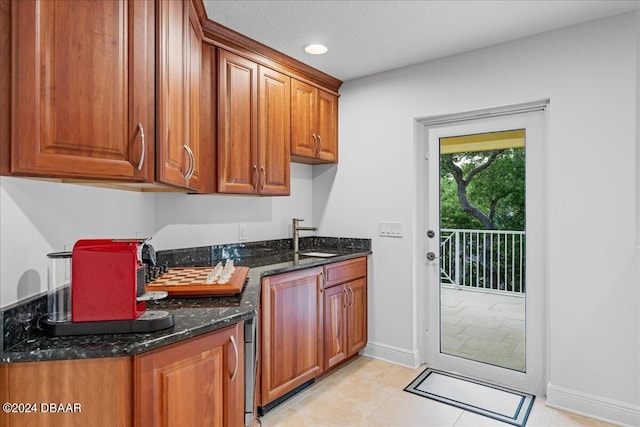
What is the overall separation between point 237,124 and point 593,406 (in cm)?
286

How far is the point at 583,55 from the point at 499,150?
2.48 feet

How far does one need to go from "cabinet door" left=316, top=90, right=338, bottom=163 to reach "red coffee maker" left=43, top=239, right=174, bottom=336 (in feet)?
7.16

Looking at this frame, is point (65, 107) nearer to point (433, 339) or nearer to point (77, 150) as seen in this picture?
point (77, 150)

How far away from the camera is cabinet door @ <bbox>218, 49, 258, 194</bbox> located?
2.45 m

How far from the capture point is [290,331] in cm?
247

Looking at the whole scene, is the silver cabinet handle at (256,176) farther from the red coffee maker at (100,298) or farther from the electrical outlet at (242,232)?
the red coffee maker at (100,298)

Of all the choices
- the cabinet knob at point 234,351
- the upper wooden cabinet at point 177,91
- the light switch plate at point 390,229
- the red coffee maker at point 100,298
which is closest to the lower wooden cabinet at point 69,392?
the red coffee maker at point 100,298

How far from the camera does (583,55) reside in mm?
2361

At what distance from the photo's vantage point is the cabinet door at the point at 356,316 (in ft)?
9.99

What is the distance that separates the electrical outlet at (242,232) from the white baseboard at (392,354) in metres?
1.43

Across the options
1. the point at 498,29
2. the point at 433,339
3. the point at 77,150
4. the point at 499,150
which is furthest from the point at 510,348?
the point at 77,150

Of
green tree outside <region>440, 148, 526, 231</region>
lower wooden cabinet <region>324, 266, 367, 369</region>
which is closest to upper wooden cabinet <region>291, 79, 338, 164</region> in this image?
green tree outside <region>440, 148, 526, 231</region>

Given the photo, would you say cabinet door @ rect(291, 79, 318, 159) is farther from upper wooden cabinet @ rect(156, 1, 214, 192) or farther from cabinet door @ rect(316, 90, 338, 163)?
upper wooden cabinet @ rect(156, 1, 214, 192)

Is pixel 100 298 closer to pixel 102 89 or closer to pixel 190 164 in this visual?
pixel 102 89
